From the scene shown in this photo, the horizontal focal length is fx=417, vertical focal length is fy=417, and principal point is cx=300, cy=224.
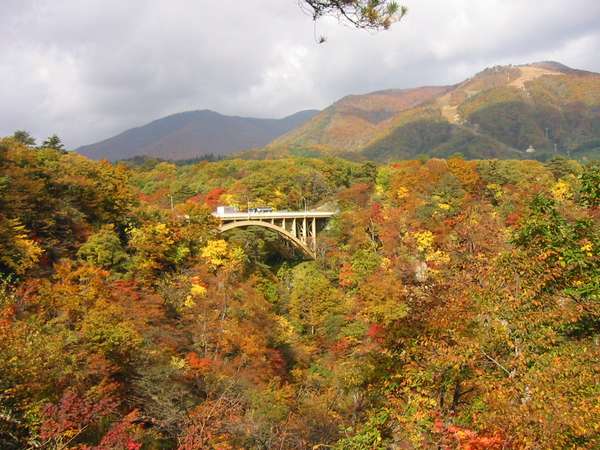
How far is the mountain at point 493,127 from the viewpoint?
119938 millimetres

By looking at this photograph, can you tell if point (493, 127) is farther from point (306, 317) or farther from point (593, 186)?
point (593, 186)

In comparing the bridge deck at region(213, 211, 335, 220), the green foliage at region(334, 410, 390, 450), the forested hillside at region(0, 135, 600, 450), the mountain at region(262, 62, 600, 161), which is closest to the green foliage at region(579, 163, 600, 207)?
the forested hillside at region(0, 135, 600, 450)

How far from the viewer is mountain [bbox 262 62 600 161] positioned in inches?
4722

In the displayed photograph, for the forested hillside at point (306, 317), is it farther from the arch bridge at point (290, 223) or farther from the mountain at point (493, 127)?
the mountain at point (493, 127)

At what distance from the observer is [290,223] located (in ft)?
122

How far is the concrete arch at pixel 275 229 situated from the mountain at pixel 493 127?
244ft

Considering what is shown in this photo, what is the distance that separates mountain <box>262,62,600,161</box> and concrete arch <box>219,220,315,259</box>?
7424 cm

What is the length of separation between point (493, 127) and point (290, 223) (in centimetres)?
11807

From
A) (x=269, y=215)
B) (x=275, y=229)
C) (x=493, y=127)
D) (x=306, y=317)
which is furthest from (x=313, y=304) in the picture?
(x=493, y=127)

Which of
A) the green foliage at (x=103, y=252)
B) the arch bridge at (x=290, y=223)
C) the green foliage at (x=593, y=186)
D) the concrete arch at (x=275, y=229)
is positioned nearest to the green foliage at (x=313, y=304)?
the concrete arch at (x=275, y=229)

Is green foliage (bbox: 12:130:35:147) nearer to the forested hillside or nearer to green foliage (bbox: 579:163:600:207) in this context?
the forested hillside

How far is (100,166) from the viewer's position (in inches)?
976

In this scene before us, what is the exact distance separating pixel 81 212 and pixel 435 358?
19.4 meters

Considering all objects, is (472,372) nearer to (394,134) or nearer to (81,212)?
(81,212)
